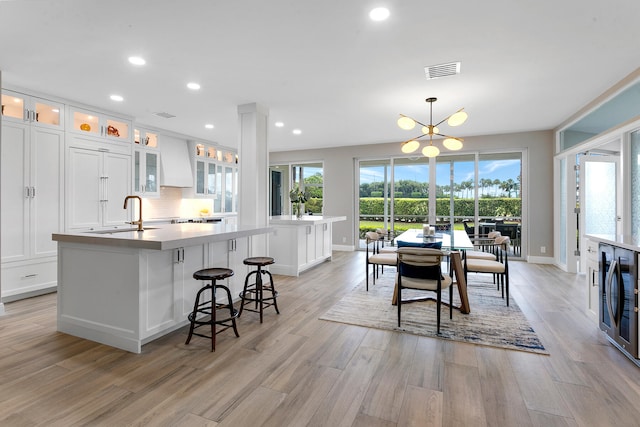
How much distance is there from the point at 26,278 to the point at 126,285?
2629mm

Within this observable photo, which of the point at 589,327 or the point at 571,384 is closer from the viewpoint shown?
the point at 571,384

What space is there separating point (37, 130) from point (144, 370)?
148 inches

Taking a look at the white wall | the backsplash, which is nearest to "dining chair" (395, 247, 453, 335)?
the white wall

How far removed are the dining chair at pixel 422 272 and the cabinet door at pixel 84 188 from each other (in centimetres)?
455

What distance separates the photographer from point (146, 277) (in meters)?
2.57

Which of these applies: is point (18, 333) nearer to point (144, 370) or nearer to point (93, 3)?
point (144, 370)

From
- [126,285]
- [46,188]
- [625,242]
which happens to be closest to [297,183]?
[46,188]

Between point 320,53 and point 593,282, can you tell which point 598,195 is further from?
point 320,53

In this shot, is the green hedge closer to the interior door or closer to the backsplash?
the interior door

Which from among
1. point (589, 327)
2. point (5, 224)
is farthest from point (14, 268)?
point (589, 327)

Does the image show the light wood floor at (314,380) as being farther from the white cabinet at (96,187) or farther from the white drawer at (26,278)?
the white cabinet at (96,187)

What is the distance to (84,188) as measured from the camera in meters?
4.68

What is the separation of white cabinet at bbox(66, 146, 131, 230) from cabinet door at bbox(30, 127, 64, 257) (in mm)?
128

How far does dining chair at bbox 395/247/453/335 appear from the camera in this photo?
9.68 feet
